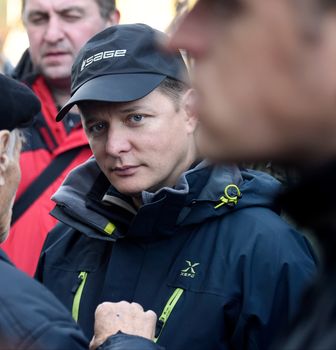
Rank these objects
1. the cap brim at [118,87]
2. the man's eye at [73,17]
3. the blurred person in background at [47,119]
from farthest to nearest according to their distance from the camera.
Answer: the man's eye at [73,17]
the blurred person in background at [47,119]
the cap brim at [118,87]

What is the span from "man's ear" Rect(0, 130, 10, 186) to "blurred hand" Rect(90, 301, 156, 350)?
20.8 inches

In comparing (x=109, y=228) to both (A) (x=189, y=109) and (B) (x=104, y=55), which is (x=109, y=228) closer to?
(A) (x=189, y=109)

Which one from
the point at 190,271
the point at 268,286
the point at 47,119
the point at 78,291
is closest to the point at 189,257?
the point at 190,271

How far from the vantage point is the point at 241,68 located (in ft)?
4.70

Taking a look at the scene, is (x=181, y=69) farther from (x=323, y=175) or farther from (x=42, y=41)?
(x=323, y=175)

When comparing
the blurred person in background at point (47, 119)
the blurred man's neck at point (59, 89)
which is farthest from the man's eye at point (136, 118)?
the blurred man's neck at point (59, 89)

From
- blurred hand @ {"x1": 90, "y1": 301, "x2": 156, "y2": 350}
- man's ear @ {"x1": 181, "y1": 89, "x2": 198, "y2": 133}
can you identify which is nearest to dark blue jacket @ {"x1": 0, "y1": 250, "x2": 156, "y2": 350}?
blurred hand @ {"x1": 90, "y1": 301, "x2": 156, "y2": 350}

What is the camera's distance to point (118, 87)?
10.8ft

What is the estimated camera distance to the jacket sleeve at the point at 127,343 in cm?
258

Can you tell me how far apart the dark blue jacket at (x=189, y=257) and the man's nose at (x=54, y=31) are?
127cm

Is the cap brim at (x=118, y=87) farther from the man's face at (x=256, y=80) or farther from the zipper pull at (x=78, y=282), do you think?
the man's face at (x=256, y=80)

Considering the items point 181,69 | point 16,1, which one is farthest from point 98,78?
point 16,1

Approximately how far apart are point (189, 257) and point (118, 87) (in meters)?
0.65

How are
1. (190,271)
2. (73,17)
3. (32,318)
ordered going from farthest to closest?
(73,17) < (190,271) < (32,318)
